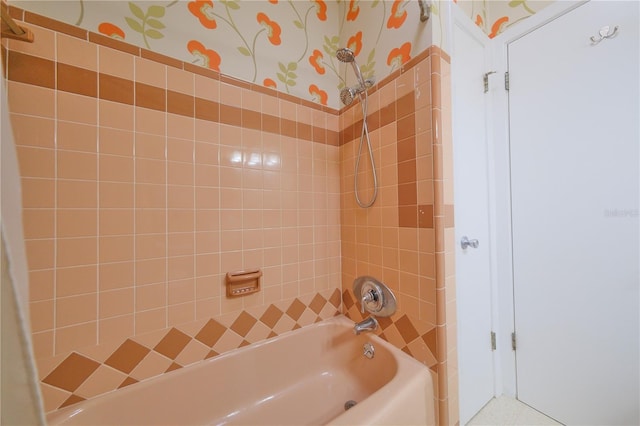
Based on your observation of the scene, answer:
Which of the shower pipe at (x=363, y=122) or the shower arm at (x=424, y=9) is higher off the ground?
the shower arm at (x=424, y=9)

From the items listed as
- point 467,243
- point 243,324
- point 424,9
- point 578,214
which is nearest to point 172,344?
point 243,324

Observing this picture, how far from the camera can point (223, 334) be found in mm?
1043

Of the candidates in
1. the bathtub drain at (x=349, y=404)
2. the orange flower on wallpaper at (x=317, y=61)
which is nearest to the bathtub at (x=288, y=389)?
the bathtub drain at (x=349, y=404)

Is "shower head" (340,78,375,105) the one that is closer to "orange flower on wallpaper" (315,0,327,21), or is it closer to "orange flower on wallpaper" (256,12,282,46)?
"orange flower on wallpaper" (256,12,282,46)

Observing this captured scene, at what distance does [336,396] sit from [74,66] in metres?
1.79

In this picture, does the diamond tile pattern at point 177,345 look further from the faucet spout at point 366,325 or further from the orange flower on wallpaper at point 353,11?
the orange flower on wallpaper at point 353,11

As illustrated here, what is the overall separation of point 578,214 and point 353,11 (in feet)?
5.18

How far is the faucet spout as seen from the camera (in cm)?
111

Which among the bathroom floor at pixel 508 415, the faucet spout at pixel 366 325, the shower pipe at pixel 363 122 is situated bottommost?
the bathroom floor at pixel 508 415

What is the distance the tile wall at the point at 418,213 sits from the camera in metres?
0.90

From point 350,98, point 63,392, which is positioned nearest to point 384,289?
point 350,98

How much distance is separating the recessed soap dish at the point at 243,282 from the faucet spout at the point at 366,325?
0.53 meters

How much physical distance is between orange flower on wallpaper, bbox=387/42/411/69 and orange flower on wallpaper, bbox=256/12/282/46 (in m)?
0.60

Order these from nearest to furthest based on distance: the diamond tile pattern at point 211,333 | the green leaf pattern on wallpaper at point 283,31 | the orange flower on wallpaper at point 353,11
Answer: the green leaf pattern on wallpaper at point 283,31 → the diamond tile pattern at point 211,333 → the orange flower on wallpaper at point 353,11
